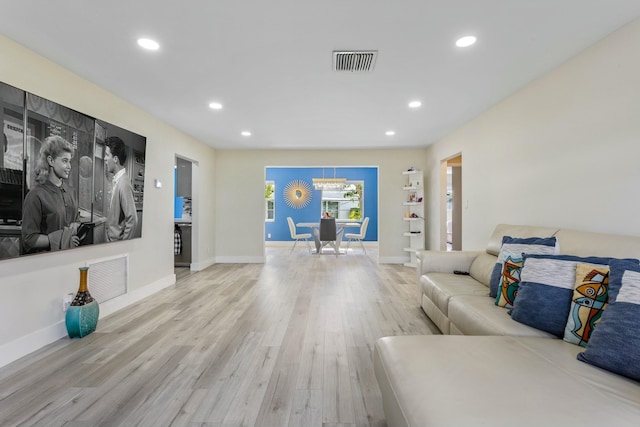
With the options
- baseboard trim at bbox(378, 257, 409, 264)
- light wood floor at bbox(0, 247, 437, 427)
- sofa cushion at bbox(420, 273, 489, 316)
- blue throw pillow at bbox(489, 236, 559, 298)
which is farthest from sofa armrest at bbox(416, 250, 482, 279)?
baseboard trim at bbox(378, 257, 409, 264)

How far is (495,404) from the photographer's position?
0.96 meters

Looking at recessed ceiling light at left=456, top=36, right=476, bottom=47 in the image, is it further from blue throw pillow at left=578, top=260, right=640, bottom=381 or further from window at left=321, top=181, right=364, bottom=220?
window at left=321, top=181, right=364, bottom=220

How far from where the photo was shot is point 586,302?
1.47 metres

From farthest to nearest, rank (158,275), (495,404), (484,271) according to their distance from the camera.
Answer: (158,275) → (484,271) → (495,404)

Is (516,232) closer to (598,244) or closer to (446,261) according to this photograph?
(446,261)

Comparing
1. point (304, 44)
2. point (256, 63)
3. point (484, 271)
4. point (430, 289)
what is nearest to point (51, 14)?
point (256, 63)

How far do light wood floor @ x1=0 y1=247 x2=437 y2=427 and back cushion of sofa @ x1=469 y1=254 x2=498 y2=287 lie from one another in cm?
64

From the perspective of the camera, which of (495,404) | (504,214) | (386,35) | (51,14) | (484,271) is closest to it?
(495,404)

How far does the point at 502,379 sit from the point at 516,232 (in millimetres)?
1925

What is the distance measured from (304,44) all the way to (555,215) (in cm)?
250

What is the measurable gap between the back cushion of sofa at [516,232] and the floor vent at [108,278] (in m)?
3.92

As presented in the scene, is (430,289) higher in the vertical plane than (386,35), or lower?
lower

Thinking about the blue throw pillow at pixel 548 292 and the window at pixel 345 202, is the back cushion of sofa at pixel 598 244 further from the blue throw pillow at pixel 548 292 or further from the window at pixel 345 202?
the window at pixel 345 202

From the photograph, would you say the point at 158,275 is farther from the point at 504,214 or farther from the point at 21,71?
the point at 504,214
